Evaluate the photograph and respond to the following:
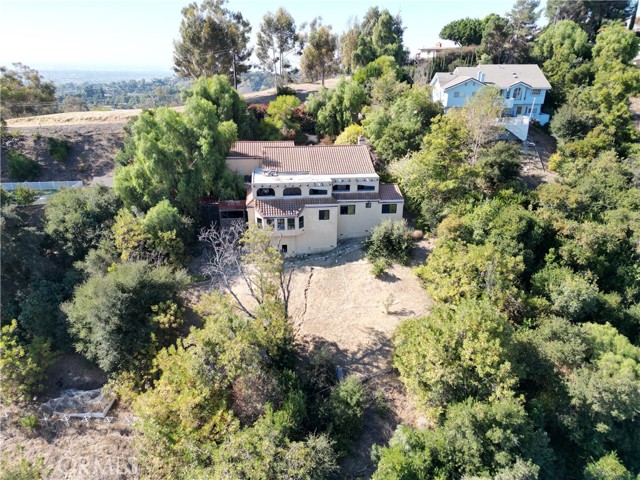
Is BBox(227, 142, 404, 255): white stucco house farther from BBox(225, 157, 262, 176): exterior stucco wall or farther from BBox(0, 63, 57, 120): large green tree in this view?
BBox(0, 63, 57, 120): large green tree

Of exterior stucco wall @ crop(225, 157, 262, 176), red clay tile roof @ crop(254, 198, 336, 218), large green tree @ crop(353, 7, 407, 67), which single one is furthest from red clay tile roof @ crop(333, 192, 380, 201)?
large green tree @ crop(353, 7, 407, 67)

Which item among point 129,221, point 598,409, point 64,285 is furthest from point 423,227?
point 64,285

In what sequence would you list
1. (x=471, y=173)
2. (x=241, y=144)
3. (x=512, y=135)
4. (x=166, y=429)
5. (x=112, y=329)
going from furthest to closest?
1. (x=512, y=135)
2. (x=241, y=144)
3. (x=471, y=173)
4. (x=112, y=329)
5. (x=166, y=429)

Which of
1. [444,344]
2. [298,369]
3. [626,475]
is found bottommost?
[626,475]

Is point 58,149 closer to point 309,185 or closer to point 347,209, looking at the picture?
point 309,185

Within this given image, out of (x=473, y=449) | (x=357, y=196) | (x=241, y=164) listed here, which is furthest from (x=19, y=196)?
(x=473, y=449)

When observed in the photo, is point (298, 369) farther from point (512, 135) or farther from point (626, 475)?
point (512, 135)

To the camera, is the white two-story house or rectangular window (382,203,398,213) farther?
the white two-story house
